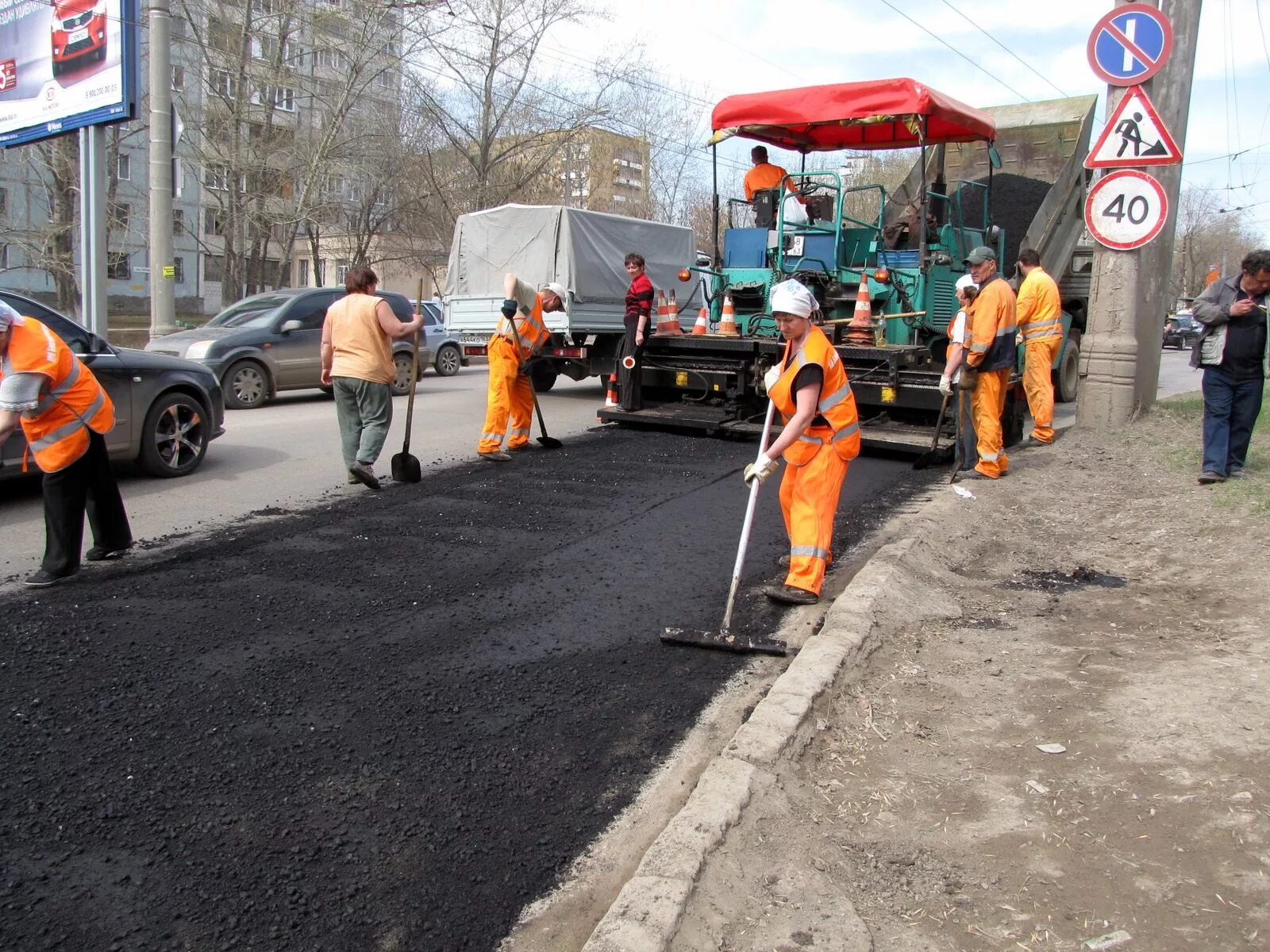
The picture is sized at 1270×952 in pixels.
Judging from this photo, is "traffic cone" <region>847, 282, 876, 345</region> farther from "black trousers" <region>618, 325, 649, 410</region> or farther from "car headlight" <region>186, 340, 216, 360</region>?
"car headlight" <region>186, 340, 216, 360</region>

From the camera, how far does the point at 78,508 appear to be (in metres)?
5.46

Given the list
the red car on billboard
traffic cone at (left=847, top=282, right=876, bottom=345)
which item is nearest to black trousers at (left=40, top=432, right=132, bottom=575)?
traffic cone at (left=847, top=282, right=876, bottom=345)

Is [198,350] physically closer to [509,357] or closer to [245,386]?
[245,386]

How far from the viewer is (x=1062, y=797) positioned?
316 cm

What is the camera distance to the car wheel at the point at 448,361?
765 inches

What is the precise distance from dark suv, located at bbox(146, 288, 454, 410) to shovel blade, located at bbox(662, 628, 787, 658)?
943 centimetres

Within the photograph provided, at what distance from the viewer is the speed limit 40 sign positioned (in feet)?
27.5

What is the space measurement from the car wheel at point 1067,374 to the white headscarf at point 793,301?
9912mm

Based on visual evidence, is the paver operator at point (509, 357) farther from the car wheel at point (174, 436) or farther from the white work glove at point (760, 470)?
the white work glove at point (760, 470)

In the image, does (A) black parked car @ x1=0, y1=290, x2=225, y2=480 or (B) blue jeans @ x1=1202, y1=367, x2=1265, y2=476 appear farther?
(A) black parked car @ x1=0, y1=290, x2=225, y2=480

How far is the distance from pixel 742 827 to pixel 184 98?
107 ft

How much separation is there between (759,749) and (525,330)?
6.48 metres

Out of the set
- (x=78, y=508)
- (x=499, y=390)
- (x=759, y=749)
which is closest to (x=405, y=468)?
(x=499, y=390)

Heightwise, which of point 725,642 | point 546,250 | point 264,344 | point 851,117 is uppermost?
point 851,117
